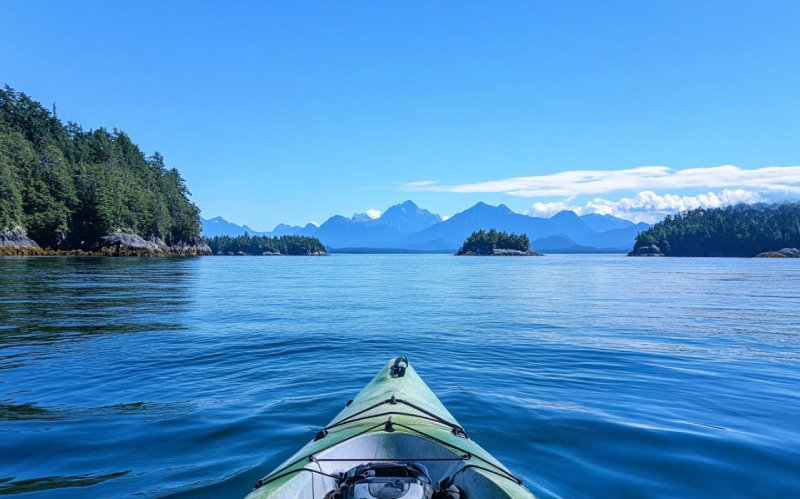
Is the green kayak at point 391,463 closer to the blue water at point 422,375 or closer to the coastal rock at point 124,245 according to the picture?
the blue water at point 422,375

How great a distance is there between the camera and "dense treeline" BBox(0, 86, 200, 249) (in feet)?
309

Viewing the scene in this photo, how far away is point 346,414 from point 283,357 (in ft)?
26.7

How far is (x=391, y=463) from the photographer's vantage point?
508 centimetres

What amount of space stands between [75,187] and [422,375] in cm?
12360

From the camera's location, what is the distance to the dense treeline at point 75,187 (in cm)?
9425

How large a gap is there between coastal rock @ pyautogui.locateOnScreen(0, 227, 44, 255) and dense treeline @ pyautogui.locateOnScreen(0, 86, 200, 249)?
1352mm

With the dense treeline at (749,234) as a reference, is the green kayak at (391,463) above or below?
below

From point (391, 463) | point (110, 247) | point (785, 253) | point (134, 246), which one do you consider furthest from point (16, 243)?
point (785, 253)

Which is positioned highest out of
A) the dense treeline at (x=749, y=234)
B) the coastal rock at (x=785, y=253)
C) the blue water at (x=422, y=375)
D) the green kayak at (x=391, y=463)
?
the dense treeline at (x=749, y=234)

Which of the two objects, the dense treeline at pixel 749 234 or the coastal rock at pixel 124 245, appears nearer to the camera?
the coastal rock at pixel 124 245

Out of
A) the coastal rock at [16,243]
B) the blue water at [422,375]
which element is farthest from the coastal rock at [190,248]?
the blue water at [422,375]

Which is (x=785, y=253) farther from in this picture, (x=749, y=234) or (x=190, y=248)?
(x=190, y=248)

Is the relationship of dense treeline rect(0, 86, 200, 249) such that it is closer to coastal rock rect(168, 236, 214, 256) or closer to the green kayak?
coastal rock rect(168, 236, 214, 256)

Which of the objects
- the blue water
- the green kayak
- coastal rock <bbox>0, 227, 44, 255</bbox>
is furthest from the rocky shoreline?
the green kayak
